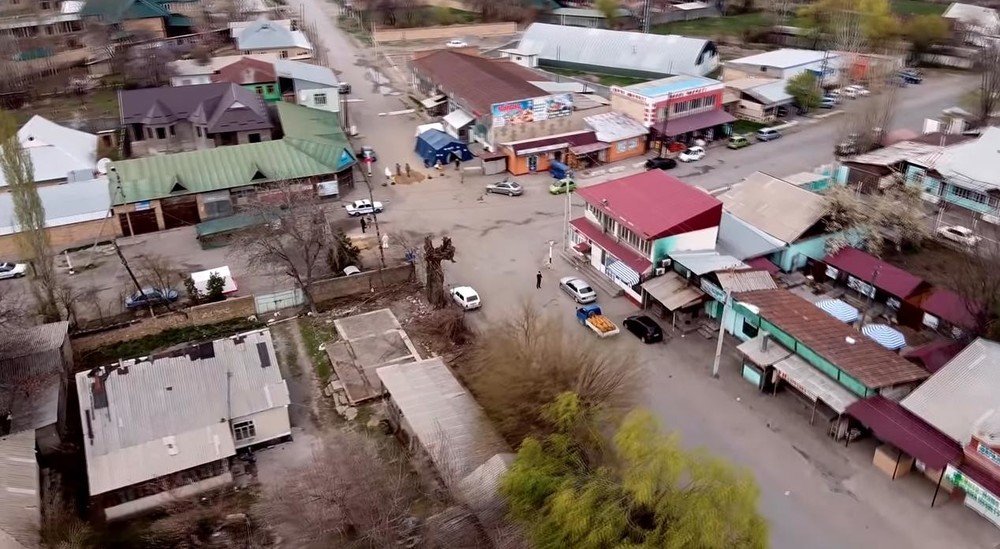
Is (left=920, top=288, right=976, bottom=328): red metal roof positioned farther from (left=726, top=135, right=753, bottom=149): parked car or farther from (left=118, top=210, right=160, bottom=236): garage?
(left=118, top=210, right=160, bottom=236): garage

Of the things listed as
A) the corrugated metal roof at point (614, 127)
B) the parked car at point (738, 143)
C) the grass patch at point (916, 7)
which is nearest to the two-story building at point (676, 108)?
the corrugated metal roof at point (614, 127)

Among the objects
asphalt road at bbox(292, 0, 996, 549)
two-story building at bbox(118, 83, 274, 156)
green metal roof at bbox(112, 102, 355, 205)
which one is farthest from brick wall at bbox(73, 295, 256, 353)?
two-story building at bbox(118, 83, 274, 156)

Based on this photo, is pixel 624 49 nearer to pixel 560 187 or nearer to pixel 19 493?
pixel 560 187

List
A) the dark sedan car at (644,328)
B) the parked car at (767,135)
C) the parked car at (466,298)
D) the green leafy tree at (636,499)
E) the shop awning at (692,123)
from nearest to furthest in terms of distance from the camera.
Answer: the green leafy tree at (636,499)
the dark sedan car at (644,328)
the parked car at (466,298)
the shop awning at (692,123)
the parked car at (767,135)

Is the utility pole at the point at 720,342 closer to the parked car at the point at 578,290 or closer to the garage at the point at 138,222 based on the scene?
the parked car at the point at 578,290

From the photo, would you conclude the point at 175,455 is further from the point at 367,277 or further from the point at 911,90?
the point at 911,90

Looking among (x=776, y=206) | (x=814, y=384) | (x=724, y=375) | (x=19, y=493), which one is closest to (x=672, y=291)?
(x=724, y=375)
